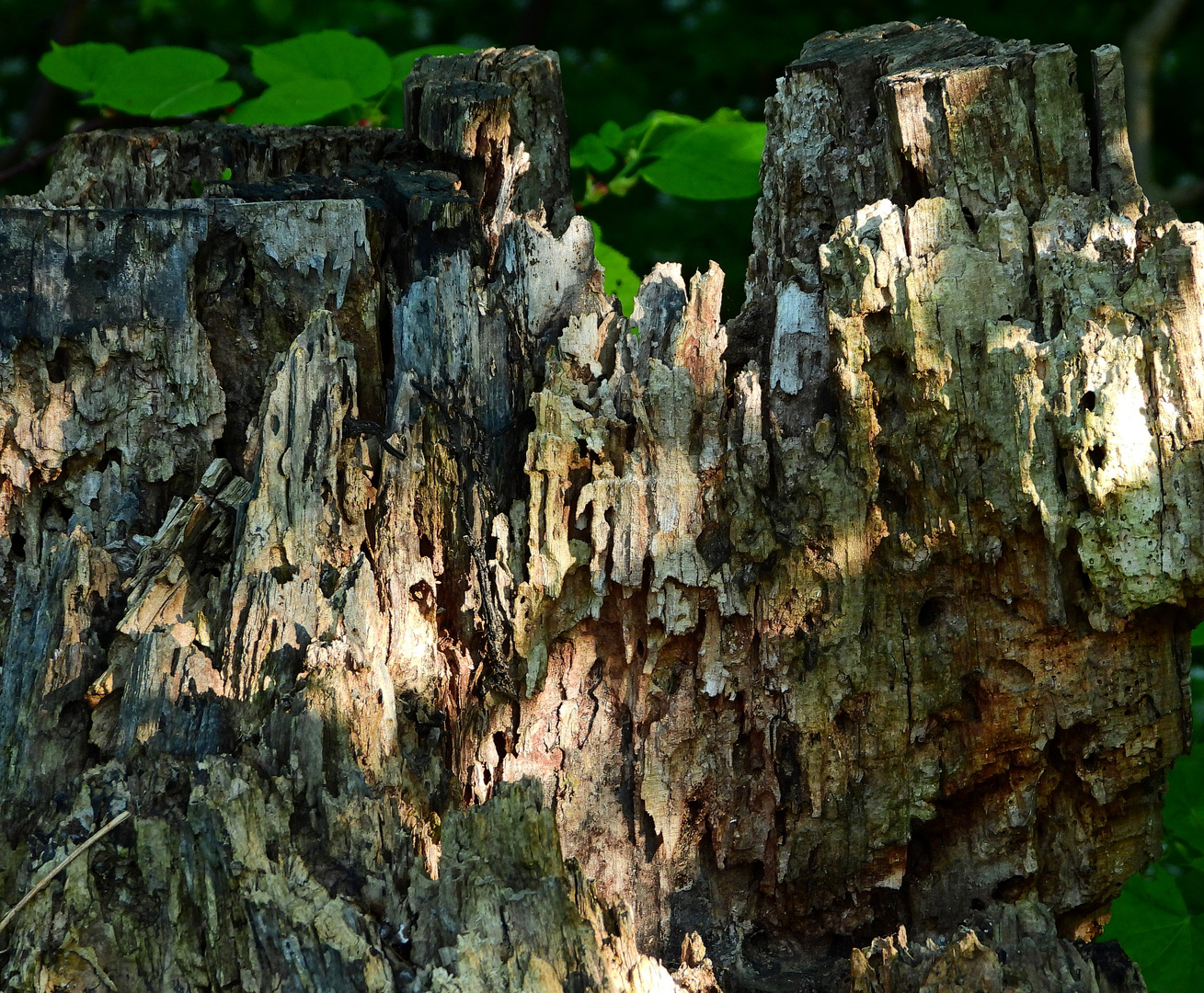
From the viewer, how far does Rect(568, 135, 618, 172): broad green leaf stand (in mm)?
3957

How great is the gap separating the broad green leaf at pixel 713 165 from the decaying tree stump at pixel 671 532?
93 cm

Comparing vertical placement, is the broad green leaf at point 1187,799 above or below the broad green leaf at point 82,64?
below

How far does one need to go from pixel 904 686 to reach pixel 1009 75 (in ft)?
4.88

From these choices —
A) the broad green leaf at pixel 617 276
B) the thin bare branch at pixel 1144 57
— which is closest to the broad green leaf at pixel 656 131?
the broad green leaf at pixel 617 276

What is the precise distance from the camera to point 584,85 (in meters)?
6.33

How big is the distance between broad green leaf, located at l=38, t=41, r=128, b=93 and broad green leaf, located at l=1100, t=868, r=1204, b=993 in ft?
13.3

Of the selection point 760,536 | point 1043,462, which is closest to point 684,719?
point 760,536

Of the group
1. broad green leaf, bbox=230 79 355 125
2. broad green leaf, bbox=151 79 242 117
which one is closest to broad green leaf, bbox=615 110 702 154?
broad green leaf, bbox=230 79 355 125

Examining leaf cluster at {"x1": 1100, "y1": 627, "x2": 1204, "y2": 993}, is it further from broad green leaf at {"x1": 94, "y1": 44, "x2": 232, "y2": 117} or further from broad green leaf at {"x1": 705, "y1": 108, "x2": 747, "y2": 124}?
broad green leaf at {"x1": 94, "y1": 44, "x2": 232, "y2": 117}

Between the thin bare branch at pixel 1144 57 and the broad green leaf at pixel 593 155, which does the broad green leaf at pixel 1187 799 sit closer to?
the broad green leaf at pixel 593 155

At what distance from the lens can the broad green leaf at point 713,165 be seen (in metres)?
3.62

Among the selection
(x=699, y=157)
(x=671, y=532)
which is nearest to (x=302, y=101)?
(x=699, y=157)

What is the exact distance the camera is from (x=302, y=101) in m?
3.54

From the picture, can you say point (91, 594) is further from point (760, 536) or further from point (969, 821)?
point (969, 821)
